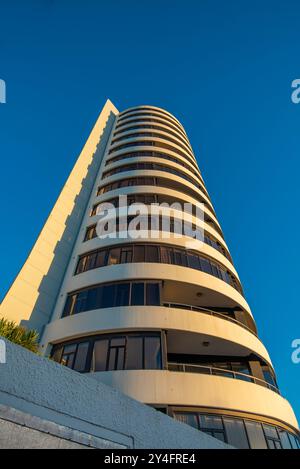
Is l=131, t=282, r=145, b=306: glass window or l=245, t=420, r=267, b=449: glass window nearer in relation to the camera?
l=245, t=420, r=267, b=449: glass window

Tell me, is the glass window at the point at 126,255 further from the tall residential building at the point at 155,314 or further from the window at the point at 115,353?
the window at the point at 115,353

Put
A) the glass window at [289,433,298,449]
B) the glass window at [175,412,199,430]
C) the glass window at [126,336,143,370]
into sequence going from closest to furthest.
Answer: the glass window at [175,412,199,430] → the glass window at [126,336,143,370] → the glass window at [289,433,298,449]

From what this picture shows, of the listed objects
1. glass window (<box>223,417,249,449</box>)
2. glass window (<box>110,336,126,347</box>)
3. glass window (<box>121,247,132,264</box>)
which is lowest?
glass window (<box>223,417,249,449</box>)

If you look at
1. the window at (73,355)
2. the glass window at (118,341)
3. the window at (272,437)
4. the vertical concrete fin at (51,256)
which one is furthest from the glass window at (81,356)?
the window at (272,437)

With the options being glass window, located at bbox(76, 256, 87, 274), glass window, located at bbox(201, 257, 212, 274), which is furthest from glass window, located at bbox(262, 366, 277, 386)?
glass window, located at bbox(76, 256, 87, 274)

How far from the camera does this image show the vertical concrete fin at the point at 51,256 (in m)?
18.0

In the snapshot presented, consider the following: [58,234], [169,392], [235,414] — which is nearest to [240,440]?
[235,414]

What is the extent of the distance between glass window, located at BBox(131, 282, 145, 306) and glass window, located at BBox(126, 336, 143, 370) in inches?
80.1

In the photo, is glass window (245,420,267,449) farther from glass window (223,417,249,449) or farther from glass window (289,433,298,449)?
glass window (289,433,298,449)

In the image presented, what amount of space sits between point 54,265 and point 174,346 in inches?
404

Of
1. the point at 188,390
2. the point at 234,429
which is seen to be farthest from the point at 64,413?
the point at 234,429

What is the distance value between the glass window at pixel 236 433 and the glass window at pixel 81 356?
6946mm

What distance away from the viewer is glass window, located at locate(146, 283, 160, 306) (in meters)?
16.5

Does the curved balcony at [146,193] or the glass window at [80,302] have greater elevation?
the curved balcony at [146,193]
